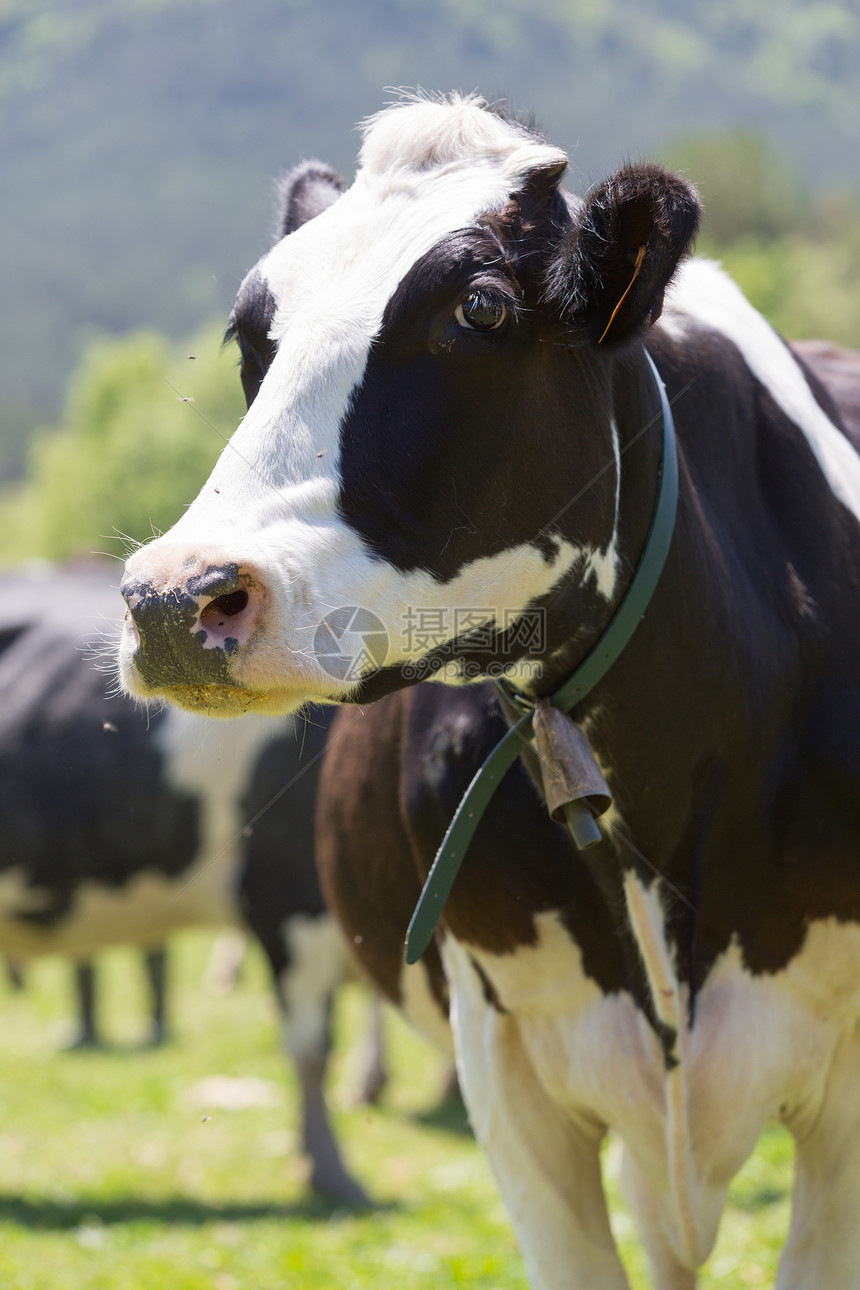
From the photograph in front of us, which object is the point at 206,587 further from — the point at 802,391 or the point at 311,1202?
the point at 311,1202

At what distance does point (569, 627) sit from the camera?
7.61ft

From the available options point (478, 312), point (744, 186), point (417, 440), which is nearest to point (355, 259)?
point (478, 312)

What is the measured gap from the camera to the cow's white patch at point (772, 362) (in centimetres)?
280

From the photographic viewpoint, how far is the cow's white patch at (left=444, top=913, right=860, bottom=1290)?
105 inches

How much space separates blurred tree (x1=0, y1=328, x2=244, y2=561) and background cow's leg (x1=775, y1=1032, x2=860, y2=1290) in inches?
1510

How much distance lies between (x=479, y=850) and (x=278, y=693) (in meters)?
0.85

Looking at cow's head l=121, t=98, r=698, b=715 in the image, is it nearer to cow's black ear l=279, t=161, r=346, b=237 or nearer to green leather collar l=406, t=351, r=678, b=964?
green leather collar l=406, t=351, r=678, b=964

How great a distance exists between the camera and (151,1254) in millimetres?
4770

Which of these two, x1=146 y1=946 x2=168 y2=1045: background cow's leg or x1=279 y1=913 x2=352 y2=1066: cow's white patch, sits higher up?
x1=279 y1=913 x2=352 y2=1066: cow's white patch

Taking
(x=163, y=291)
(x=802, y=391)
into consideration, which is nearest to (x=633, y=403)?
(x=802, y=391)

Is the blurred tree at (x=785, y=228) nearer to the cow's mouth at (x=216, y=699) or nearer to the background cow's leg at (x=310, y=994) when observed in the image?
the background cow's leg at (x=310, y=994)
